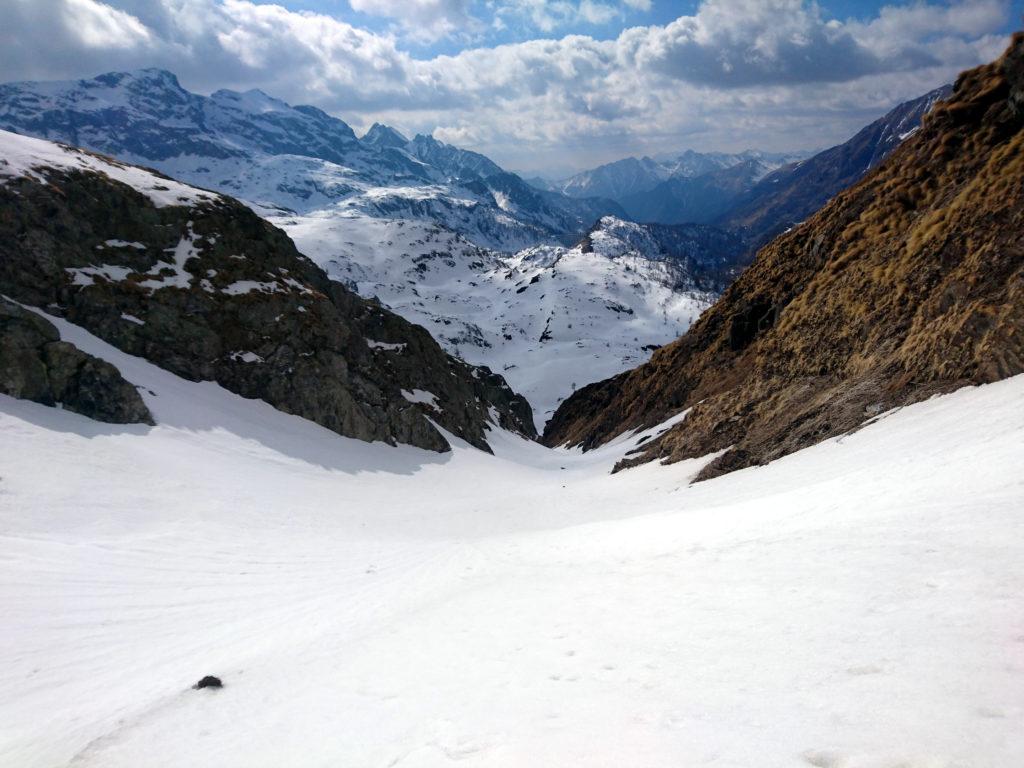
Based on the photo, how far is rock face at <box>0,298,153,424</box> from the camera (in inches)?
1086

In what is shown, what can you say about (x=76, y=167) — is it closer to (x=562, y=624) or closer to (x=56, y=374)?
(x=56, y=374)

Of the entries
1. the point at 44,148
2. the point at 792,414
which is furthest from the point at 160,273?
the point at 792,414

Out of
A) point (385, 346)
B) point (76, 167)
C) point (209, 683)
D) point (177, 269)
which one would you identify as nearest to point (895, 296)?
point (209, 683)

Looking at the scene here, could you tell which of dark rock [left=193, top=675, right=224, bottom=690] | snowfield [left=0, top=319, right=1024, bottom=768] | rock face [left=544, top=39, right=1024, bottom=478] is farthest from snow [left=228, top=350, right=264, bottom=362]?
dark rock [left=193, top=675, right=224, bottom=690]

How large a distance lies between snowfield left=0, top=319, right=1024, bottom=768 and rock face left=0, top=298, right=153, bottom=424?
5635 millimetres

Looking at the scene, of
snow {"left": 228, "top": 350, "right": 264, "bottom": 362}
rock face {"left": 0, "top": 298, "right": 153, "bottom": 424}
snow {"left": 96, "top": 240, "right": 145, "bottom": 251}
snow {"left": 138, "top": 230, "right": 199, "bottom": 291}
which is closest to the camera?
rock face {"left": 0, "top": 298, "right": 153, "bottom": 424}

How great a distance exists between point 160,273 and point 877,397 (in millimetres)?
44663

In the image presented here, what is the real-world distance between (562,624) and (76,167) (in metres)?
49.8

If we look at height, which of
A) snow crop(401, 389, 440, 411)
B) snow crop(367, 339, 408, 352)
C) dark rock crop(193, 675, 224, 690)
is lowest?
dark rock crop(193, 675, 224, 690)

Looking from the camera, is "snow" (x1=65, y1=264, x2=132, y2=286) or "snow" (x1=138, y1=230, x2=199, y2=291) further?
"snow" (x1=138, y1=230, x2=199, y2=291)

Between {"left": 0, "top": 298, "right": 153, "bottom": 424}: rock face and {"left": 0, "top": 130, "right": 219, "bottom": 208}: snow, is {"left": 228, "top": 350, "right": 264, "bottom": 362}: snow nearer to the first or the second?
{"left": 0, "top": 298, "right": 153, "bottom": 424}: rock face

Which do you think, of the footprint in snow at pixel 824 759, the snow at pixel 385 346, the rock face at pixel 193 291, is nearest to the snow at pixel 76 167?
the rock face at pixel 193 291

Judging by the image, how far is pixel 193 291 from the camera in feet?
134

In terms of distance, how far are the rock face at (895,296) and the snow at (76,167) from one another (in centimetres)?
4227
